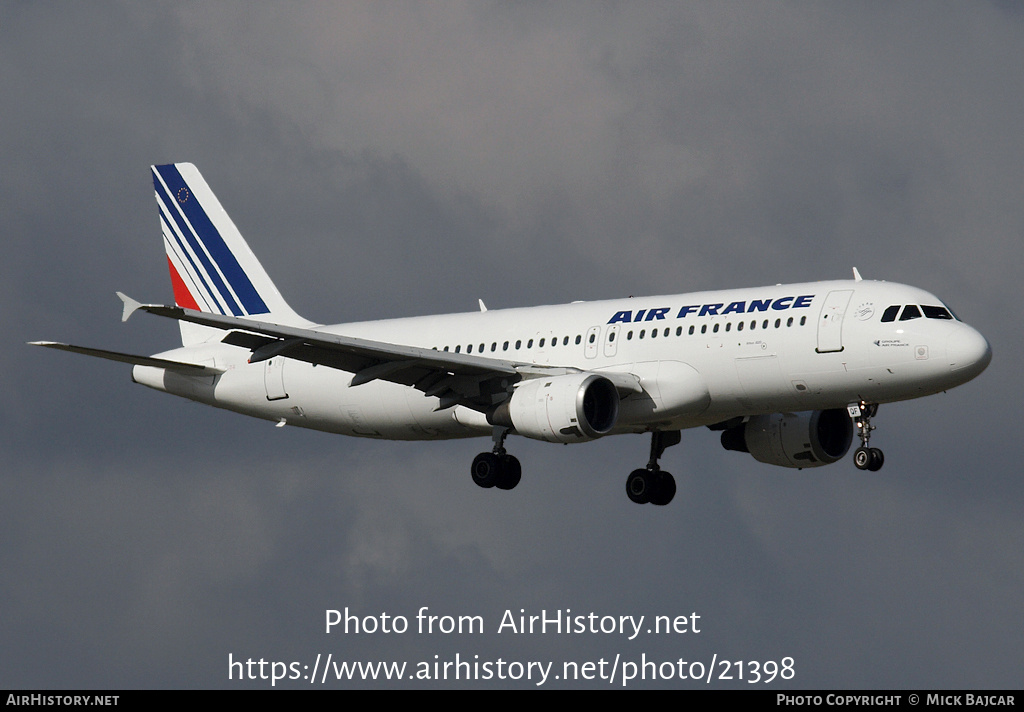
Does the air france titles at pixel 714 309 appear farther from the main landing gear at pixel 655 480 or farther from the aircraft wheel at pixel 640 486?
the aircraft wheel at pixel 640 486

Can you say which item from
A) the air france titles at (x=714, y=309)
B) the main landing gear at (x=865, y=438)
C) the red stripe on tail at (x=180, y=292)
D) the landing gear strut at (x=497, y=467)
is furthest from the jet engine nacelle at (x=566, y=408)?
the red stripe on tail at (x=180, y=292)

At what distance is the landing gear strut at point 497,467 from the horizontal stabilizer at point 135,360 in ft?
36.7

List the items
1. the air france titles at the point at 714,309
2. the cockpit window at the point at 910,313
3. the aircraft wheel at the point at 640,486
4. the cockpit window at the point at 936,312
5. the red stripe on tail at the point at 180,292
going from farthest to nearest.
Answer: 1. the red stripe on tail at the point at 180,292
2. the aircraft wheel at the point at 640,486
3. the air france titles at the point at 714,309
4. the cockpit window at the point at 936,312
5. the cockpit window at the point at 910,313

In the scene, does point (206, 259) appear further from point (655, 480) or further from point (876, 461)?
point (876, 461)

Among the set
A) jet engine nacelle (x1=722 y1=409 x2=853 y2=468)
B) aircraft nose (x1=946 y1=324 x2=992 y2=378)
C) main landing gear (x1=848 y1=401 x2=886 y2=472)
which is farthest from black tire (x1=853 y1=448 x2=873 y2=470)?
jet engine nacelle (x1=722 y1=409 x2=853 y2=468)

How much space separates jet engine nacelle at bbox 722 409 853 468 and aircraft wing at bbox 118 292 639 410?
8.10 meters

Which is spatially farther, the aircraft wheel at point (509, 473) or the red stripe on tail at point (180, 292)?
the red stripe on tail at point (180, 292)

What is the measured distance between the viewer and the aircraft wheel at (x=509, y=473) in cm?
5769

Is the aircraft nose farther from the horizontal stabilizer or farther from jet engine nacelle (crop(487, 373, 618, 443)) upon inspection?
the horizontal stabilizer

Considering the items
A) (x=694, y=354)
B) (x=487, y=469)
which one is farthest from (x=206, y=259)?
(x=694, y=354)

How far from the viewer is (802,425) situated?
59750 millimetres

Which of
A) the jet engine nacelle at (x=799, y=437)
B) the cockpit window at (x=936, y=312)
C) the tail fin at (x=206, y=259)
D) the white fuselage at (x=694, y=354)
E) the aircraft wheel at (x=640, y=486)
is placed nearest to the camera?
the white fuselage at (x=694, y=354)

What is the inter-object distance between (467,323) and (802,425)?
11728 millimetres

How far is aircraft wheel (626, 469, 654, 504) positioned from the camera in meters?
60.2
